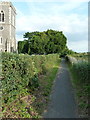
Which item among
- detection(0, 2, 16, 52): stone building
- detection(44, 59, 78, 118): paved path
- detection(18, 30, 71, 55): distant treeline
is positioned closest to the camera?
detection(44, 59, 78, 118): paved path

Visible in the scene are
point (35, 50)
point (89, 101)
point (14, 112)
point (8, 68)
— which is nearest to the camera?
point (14, 112)

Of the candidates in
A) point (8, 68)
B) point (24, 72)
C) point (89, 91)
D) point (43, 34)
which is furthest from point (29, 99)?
point (43, 34)

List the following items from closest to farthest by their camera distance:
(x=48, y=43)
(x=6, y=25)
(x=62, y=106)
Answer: (x=62, y=106)
(x=6, y=25)
(x=48, y=43)

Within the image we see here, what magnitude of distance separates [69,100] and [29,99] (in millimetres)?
1575

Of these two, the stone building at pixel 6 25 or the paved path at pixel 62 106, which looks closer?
the paved path at pixel 62 106

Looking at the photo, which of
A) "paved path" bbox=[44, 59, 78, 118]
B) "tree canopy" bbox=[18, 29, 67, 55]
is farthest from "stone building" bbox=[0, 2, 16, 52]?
"paved path" bbox=[44, 59, 78, 118]

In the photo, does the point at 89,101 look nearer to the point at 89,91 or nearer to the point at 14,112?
the point at 89,91

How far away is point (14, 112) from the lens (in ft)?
18.0

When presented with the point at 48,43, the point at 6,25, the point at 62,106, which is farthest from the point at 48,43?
the point at 62,106

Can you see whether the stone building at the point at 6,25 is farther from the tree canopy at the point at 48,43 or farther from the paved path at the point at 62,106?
the paved path at the point at 62,106

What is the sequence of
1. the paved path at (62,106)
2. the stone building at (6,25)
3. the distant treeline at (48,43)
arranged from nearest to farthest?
the paved path at (62,106)
the stone building at (6,25)
the distant treeline at (48,43)

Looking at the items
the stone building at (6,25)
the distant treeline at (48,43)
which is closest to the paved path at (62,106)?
the stone building at (6,25)

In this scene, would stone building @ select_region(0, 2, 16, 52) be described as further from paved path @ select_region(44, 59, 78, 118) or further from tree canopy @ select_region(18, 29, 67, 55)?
paved path @ select_region(44, 59, 78, 118)

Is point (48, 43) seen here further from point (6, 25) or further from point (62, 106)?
point (62, 106)
